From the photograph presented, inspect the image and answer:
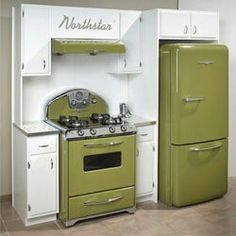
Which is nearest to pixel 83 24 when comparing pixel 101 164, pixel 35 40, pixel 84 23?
pixel 84 23

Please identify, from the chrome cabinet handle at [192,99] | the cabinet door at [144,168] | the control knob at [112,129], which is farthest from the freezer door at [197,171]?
the control knob at [112,129]

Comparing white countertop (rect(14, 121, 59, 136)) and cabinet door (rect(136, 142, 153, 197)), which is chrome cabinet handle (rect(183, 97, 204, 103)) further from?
white countertop (rect(14, 121, 59, 136))

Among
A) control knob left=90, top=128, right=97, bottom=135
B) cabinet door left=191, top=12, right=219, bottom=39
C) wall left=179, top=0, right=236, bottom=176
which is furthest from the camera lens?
wall left=179, top=0, right=236, bottom=176

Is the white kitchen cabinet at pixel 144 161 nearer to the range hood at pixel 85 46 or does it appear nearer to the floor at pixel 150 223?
the floor at pixel 150 223

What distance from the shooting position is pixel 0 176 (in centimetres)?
439

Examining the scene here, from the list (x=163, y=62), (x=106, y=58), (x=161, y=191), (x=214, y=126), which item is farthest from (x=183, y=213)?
(x=106, y=58)

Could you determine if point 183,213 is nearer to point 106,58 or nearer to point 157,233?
point 157,233

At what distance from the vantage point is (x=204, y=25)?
14.9 ft

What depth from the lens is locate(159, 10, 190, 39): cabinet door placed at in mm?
4258

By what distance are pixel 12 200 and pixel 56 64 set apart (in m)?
1.45

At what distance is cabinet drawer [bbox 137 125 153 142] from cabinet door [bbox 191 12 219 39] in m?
1.08

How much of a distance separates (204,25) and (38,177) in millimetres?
2326

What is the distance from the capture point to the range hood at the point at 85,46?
3.87 metres

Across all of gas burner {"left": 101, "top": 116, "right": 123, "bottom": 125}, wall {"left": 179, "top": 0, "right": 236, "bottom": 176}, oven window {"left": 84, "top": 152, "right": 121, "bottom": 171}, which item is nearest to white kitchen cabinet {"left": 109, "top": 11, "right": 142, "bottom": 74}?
gas burner {"left": 101, "top": 116, "right": 123, "bottom": 125}
